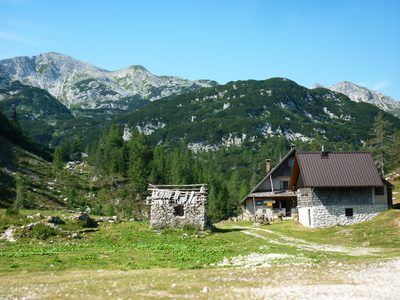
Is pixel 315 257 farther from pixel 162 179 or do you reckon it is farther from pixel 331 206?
pixel 162 179

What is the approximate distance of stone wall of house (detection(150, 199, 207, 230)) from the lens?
30.4m

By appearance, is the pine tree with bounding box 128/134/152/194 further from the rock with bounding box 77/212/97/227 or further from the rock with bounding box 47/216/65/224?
the rock with bounding box 47/216/65/224

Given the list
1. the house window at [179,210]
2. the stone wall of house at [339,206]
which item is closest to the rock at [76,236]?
the house window at [179,210]

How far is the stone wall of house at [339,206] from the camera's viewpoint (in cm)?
3516

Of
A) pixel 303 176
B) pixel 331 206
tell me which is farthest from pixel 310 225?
pixel 303 176

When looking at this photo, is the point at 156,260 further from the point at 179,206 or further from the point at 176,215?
the point at 179,206

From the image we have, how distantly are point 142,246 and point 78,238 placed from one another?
18.7ft

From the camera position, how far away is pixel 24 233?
23.5 metres

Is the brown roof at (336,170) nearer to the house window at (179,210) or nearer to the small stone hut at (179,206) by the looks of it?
the small stone hut at (179,206)

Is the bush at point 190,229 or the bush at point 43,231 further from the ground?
the bush at point 43,231

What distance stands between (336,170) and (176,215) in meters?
19.7

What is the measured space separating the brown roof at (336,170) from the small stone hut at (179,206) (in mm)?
12876

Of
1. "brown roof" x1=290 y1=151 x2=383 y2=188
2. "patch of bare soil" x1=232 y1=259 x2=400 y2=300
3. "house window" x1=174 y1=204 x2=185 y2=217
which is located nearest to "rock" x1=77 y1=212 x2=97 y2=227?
"house window" x1=174 y1=204 x2=185 y2=217

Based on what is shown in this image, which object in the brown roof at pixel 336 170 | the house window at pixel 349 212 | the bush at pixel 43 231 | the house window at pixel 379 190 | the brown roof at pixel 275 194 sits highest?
the brown roof at pixel 336 170
